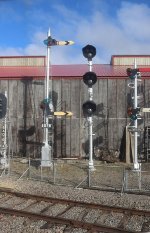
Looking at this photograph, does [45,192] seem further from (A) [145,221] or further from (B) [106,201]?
(A) [145,221]

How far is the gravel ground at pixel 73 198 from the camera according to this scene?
10.3m

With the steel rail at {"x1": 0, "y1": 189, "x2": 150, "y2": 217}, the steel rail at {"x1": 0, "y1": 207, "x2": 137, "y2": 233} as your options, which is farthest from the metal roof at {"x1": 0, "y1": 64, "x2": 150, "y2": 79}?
the steel rail at {"x1": 0, "y1": 207, "x2": 137, "y2": 233}

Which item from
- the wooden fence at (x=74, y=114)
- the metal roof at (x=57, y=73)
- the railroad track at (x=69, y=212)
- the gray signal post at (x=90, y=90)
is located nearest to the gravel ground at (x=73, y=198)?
the railroad track at (x=69, y=212)

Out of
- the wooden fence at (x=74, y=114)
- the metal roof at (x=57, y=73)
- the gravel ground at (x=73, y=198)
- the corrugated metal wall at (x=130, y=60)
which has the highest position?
the corrugated metal wall at (x=130, y=60)

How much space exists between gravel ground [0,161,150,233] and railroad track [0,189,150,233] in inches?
1.2

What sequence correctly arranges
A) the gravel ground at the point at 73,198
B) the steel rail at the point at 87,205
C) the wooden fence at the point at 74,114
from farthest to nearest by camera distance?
the wooden fence at the point at 74,114
the steel rail at the point at 87,205
the gravel ground at the point at 73,198

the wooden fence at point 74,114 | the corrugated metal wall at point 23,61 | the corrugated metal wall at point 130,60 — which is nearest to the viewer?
the wooden fence at point 74,114

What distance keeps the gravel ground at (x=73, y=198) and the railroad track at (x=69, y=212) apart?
0.03 meters

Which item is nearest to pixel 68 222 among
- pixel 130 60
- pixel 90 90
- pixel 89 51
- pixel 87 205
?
pixel 87 205

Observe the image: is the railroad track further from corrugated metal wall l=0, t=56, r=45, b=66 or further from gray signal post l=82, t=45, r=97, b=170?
corrugated metal wall l=0, t=56, r=45, b=66

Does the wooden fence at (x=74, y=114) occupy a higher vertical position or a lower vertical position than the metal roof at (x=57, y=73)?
lower

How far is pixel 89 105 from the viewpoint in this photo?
20484 millimetres

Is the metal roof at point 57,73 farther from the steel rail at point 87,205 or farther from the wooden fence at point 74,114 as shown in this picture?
the steel rail at point 87,205

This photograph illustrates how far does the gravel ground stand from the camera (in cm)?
1027
